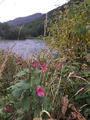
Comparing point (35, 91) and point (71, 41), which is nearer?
point (35, 91)

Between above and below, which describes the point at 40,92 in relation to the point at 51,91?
above

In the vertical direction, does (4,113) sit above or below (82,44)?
below

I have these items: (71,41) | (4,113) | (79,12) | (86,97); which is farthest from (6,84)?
(79,12)

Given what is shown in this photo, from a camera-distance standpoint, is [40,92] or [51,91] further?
[51,91]

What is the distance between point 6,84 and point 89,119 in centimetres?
173

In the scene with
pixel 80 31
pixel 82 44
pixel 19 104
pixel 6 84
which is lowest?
pixel 6 84

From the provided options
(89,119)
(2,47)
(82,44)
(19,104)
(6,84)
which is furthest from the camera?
(2,47)

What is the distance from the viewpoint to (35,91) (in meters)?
1.02

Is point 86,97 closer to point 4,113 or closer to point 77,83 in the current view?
point 77,83

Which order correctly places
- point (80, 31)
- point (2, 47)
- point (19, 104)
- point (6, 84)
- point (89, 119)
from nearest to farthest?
point (19, 104), point (89, 119), point (80, 31), point (6, 84), point (2, 47)

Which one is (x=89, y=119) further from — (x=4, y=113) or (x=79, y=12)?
(x=79, y=12)

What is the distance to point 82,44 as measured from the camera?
2.27 m

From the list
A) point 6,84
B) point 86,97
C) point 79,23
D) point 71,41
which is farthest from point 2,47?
point 86,97

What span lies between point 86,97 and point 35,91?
2.44ft
